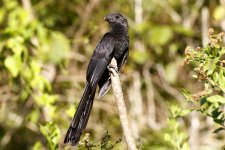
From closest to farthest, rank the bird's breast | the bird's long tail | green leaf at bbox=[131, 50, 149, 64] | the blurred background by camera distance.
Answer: the bird's long tail < the bird's breast < the blurred background < green leaf at bbox=[131, 50, 149, 64]

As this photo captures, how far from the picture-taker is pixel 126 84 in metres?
5.82

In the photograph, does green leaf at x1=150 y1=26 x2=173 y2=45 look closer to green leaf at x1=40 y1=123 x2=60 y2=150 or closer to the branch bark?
the branch bark

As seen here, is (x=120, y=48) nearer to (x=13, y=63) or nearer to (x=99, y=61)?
(x=99, y=61)

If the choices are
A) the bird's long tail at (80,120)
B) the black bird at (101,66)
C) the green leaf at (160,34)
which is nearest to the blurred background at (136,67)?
the green leaf at (160,34)

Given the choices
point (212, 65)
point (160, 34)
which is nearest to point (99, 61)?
point (212, 65)

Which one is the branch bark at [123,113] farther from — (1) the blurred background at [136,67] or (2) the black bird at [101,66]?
(1) the blurred background at [136,67]

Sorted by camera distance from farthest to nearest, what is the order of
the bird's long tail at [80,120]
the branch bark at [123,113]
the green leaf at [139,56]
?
1. the green leaf at [139,56]
2. the bird's long tail at [80,120]
3. the branch bark at [123,113]

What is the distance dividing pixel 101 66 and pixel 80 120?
53cm

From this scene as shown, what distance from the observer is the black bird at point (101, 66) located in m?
2.24

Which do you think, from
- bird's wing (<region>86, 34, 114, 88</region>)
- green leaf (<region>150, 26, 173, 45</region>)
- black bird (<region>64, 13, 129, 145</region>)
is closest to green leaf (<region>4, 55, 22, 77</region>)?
black bird (<region>64, 13, 129, 145</region>)

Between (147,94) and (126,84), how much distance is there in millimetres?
278

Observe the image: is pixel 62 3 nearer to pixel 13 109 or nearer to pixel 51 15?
pixel 51 15

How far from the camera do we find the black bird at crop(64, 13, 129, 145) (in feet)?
7.34

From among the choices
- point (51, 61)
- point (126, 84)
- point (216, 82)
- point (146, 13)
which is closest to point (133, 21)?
point (146, 13)
